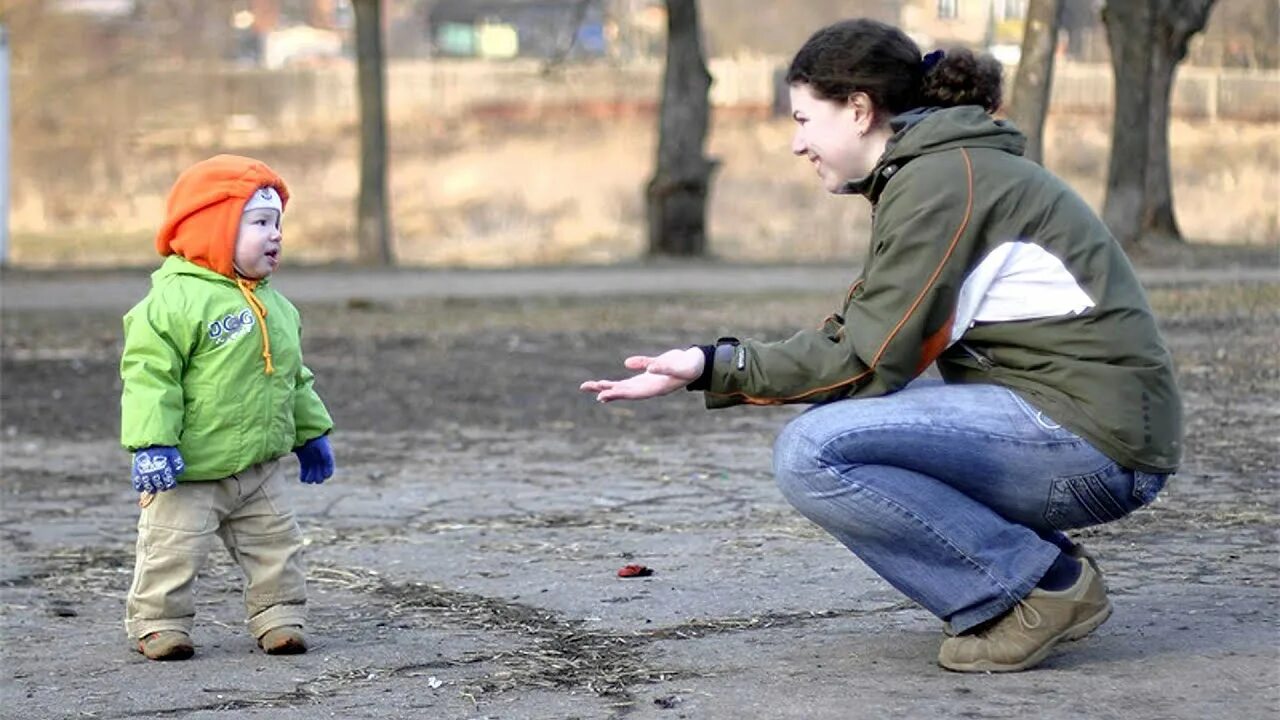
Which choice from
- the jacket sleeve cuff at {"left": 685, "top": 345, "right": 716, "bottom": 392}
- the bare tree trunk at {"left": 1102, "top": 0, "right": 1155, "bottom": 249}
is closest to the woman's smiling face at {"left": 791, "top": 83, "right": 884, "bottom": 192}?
the jacket sleeve cuff at {"left": 685, "top": 345, "right": 716, "bottom": 392}

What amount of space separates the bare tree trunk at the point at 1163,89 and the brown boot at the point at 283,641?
16744mm

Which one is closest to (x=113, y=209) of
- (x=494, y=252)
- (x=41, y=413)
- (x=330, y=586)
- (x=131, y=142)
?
(x=131, y=142)

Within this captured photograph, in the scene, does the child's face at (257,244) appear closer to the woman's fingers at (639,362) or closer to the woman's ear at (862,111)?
the woman's fingers at (639,362)

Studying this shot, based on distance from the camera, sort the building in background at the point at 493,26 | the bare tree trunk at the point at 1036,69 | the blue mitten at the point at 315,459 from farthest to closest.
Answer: the building in background at the point at 493,26, the bare tree trunk at the point at 1036,69, the blue mitten at the point at 315,459

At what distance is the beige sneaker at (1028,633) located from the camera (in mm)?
4078

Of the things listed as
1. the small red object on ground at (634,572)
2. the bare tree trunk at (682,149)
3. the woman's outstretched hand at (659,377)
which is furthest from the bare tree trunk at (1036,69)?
the woman's outstretched hand at (659,377)

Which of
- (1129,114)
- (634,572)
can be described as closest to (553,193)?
(1129,114)

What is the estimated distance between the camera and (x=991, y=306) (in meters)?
4.02

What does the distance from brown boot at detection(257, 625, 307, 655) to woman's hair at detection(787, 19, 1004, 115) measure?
5.82 feet

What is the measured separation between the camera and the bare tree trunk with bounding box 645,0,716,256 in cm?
2131

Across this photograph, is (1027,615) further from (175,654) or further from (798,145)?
(175,654)

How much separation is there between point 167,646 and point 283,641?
267 millimetres

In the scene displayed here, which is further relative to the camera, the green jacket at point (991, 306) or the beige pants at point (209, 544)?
the beige pants at point (209, 544)

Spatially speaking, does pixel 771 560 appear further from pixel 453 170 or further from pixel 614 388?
pixel 453 170
